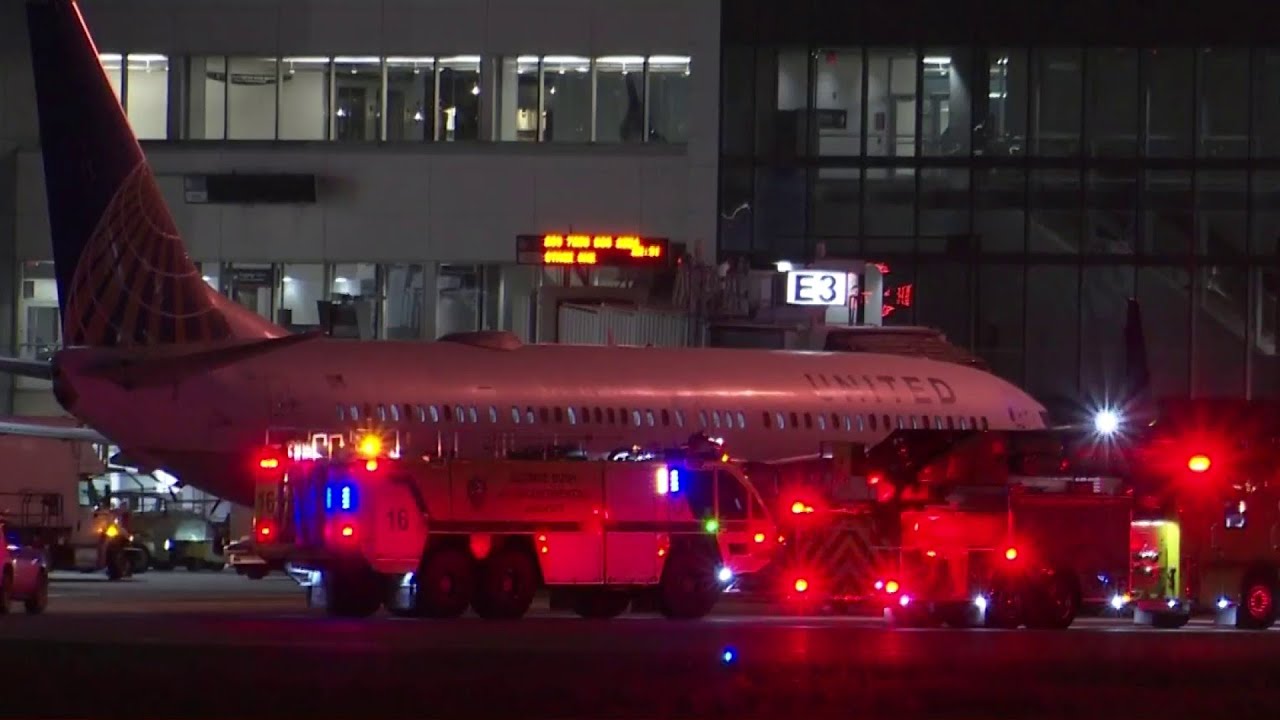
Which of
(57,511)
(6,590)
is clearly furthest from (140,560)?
(6,590)

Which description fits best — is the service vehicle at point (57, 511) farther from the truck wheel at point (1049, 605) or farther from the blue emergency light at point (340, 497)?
the truck wheel at point (1049, 605)

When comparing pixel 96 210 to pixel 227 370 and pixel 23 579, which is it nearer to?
pixel 227 370

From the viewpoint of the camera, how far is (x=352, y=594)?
103ft

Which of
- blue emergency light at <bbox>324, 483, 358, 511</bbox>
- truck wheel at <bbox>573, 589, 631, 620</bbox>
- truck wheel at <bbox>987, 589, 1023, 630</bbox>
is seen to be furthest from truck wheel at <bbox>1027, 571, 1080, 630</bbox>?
blue emergency light at <bbox>324, 483, 358, 511</bbox>

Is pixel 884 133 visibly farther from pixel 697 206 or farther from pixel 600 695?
pixel 600 695

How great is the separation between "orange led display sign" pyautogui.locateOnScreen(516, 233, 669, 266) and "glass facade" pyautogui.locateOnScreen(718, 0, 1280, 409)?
338 inches

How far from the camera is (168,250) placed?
40156 mm

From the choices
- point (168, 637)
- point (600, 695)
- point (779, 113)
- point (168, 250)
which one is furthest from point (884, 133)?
point (600, 695)

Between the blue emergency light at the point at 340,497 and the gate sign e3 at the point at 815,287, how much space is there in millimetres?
23513

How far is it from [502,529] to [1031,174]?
3282cm

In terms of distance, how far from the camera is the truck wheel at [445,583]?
30594mm

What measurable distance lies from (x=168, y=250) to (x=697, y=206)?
891 inches

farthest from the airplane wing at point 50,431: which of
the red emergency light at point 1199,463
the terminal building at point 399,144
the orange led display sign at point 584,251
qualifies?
the red emergency light at point 1199,463

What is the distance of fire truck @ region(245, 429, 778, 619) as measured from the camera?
1196 inches
